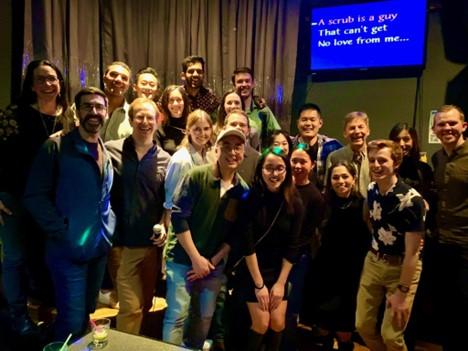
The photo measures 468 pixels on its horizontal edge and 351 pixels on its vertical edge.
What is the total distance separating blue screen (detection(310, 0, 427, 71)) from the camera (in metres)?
3.68

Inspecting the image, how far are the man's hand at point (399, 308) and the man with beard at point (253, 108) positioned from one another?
1.38 meters

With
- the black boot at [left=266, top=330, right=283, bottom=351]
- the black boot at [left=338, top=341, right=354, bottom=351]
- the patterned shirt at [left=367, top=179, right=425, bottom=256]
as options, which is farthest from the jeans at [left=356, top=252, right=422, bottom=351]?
the black boot at [left=266, top=330, right=283, bottom=351]

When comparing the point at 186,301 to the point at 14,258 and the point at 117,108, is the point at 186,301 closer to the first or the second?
the point at 14,258

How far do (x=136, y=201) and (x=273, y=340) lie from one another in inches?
39.4

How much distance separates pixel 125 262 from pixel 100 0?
7.83 ft

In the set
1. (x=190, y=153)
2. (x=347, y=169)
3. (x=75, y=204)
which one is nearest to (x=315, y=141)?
(x=347, y=169)

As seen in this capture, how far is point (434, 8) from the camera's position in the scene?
3.70 m

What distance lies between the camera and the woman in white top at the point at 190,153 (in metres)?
2.32

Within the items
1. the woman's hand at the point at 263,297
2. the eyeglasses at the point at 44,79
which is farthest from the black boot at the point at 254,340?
the eyeglasses at the point at 44,79

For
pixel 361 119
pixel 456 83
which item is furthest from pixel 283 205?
pixel 456 83

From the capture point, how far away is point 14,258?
229 cm

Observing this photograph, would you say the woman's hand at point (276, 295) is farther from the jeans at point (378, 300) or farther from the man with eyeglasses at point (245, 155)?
the man with eyeglasses at point (245, 155)

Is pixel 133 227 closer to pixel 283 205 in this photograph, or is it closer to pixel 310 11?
pixel 283 205

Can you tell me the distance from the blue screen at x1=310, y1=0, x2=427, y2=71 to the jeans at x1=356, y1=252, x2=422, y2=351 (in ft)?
6.97
